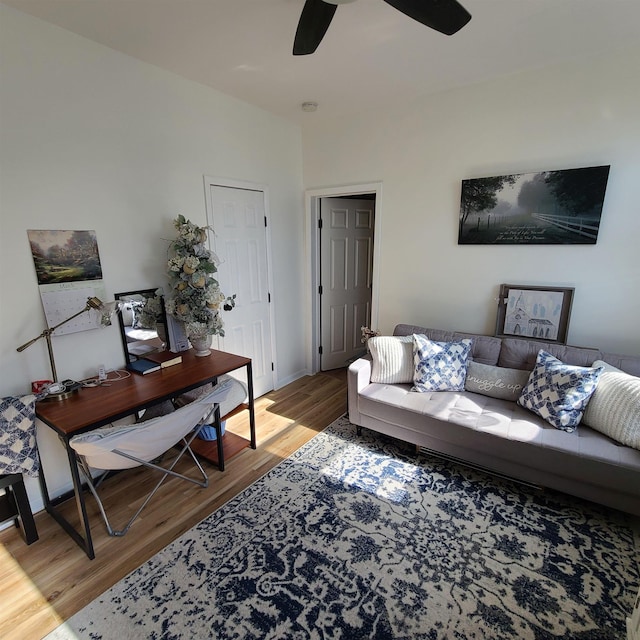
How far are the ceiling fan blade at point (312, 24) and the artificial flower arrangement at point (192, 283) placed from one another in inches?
51.6

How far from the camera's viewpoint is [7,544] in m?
1.94

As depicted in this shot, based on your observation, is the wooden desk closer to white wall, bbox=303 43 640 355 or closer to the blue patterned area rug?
the blue patterned area rug

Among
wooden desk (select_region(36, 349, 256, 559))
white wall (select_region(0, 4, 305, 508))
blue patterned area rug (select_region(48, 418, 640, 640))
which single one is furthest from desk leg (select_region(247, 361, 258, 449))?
white wall (select_region(0, 4, 305, 508))

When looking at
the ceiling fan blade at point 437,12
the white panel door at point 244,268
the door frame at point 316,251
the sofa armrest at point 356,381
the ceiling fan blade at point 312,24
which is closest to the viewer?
the ceiling fan blade at point 437,12

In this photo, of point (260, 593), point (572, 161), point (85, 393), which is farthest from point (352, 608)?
point (572, 161)

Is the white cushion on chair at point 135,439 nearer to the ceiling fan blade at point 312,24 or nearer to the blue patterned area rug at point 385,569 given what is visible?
the blue patterned area rug at point 385,569

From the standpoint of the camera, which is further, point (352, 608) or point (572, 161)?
point (572, 161)

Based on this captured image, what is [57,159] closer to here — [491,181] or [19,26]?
[19,26]

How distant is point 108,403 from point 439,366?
2.18 m

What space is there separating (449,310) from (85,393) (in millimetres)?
2809

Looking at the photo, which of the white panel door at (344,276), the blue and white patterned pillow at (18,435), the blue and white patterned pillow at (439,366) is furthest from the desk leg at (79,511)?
the white panel door at (344,276)

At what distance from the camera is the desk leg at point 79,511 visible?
5.63 ft

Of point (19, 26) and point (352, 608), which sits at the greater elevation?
point (19, 26)

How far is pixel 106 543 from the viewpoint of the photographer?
6.33ft
